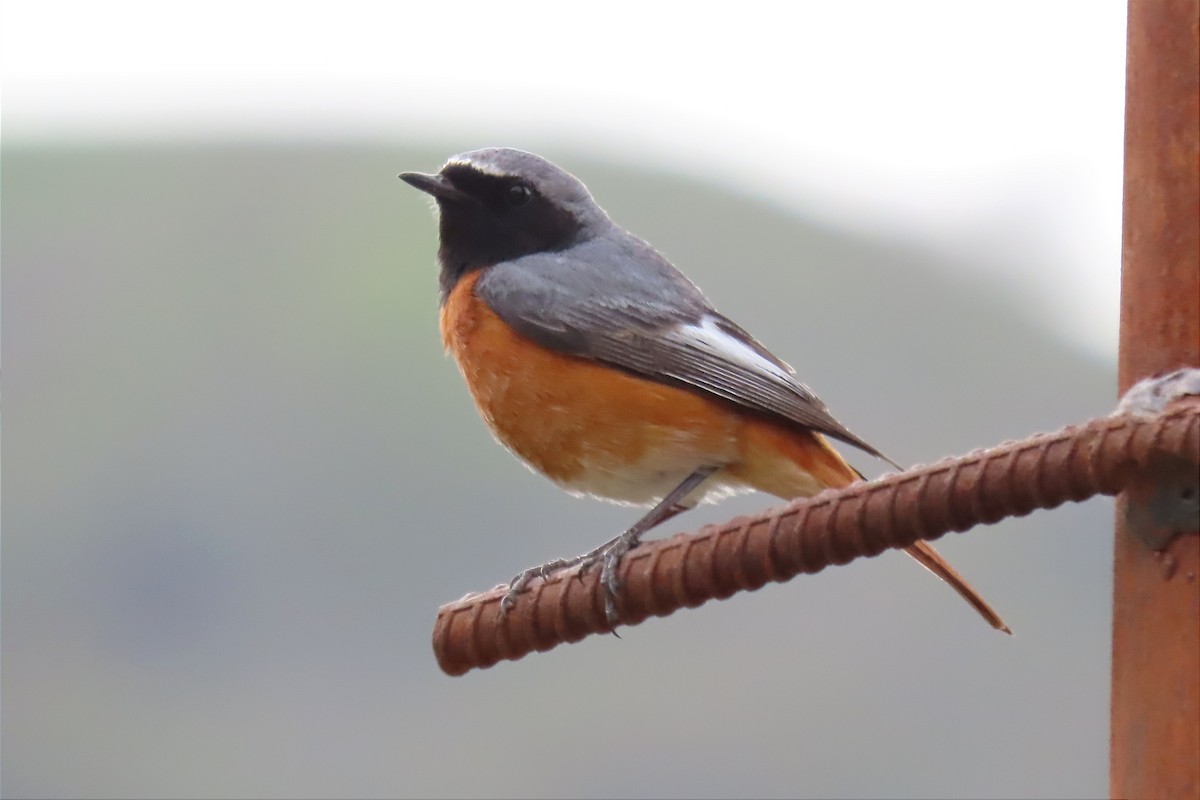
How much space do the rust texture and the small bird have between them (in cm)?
62

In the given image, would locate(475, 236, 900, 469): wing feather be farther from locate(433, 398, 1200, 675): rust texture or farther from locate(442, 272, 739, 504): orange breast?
locate(433, 398, 1200, 675): rust texture

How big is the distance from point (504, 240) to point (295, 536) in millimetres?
12130

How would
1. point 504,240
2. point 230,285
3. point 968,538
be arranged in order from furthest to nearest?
point 230,285, point 968,538, point 504,240

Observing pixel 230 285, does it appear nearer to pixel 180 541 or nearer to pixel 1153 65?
pixel 180 541

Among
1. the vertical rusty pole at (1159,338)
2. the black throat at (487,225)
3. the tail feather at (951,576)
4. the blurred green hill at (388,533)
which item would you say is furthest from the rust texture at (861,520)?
the blurred green hill at (388,533)

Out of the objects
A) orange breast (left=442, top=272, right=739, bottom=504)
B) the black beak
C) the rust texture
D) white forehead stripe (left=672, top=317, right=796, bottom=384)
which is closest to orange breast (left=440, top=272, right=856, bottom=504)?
orange breast (left=442, top=272, right=739, bottom=504)

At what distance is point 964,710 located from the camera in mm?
13617

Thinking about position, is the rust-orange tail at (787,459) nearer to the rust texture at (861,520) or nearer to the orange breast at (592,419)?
the orange breast at (592,419)

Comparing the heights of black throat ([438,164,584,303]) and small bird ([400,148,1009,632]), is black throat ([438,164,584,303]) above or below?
above

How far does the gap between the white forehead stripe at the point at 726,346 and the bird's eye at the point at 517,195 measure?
746 mm

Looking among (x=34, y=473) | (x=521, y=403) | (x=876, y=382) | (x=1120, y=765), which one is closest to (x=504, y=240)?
(x=521, y=403)

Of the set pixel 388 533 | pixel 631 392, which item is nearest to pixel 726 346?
pixel 631 392

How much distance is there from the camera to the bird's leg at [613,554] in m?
2.98

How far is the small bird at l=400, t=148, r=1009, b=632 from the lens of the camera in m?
4.01
